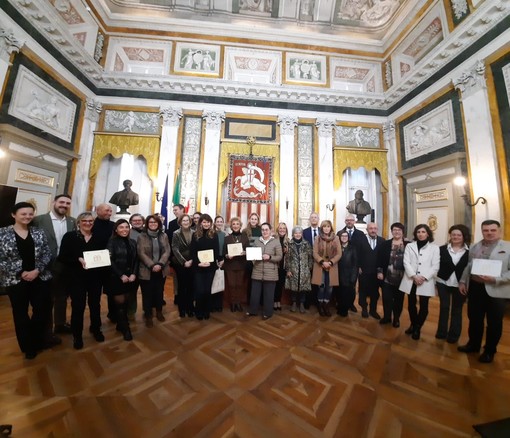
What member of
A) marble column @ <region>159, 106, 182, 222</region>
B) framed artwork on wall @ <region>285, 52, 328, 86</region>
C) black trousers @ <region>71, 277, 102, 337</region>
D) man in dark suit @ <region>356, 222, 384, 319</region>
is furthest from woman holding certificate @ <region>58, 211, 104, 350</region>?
framed artwork on wall @ <region>285, 52, 328, 86</region>

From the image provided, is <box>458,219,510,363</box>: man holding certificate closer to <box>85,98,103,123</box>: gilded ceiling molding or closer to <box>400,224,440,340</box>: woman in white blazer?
<box>400,224,440,340</box>: woman in white blazer

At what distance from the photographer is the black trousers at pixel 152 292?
10.7ft

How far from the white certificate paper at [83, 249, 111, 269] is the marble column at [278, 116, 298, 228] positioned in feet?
18.7

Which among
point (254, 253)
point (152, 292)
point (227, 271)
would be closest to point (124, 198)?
point (152, 292)

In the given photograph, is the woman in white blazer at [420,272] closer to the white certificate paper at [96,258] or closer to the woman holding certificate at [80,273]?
the white certificate paper at [96,258]

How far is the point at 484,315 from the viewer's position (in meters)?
2.54

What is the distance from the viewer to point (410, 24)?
24.0 ft

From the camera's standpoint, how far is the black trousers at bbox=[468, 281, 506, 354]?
2391mm

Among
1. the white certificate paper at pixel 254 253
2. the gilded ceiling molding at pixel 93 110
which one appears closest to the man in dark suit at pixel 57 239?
the white certificate paper at pixel 254 253

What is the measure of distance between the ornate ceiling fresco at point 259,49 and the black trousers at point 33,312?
7418mm

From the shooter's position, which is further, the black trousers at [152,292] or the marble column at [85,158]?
the marble column at [85,158]

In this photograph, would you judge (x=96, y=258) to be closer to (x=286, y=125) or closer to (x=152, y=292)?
(x=152, y=292)

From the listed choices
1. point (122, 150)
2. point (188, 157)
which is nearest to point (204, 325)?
point (188, 157)

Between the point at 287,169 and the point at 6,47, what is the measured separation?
7341 millimetres
